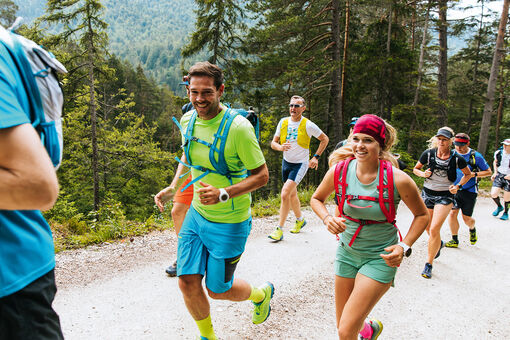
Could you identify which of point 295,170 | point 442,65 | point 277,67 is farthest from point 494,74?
point 295,170

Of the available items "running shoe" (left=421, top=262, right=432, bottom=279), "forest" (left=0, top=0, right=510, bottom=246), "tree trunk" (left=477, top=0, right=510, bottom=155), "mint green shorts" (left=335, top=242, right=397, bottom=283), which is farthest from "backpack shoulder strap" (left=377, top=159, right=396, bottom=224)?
"tree trunk" (left=477, top=0, right=510, bottom=155)

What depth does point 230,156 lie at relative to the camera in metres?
2.68

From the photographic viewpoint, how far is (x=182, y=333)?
3.33 meters

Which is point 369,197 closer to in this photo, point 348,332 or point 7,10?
point 348,332

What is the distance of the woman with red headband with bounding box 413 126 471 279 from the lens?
5.17m

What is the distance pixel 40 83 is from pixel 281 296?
3825 mm

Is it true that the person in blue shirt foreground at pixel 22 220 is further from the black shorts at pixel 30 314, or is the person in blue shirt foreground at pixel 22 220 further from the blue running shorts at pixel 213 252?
the blue running shorts at pixel 213 252

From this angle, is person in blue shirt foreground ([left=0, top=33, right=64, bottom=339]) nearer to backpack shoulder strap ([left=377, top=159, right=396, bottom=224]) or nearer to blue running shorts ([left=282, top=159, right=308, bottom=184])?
backpack shoulder strap ([left=377, top=159, right=396, bottom=224])

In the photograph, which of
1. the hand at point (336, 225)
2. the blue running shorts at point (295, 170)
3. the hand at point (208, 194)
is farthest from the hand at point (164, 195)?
the blue running shorts at point (295, 170)

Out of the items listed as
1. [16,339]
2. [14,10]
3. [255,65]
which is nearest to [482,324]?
[16,339]

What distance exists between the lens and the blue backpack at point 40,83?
1.13 meters

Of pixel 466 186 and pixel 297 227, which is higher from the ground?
pixel 466 186

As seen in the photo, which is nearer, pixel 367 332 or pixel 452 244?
pixel 367 332

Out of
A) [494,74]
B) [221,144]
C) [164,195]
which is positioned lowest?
[164,195]
